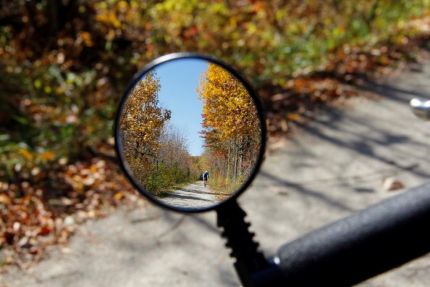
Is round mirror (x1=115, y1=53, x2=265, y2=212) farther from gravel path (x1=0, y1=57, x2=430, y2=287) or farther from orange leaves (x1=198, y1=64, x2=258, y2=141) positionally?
gravel path (x1=0, y1=57, x2=430, y2=287)

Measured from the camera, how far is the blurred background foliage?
5.04 meters

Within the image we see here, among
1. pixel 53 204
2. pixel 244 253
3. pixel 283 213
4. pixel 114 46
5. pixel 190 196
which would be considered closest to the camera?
pixel 244 253

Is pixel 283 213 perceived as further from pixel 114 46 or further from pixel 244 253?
pixel 244 253

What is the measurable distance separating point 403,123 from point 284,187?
125 cm

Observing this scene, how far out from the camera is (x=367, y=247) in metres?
1.19

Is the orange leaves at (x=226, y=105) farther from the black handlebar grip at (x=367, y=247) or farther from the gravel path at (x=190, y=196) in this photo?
the black handlebar grip at (x=367, y=247)

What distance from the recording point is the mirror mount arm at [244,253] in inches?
49.2

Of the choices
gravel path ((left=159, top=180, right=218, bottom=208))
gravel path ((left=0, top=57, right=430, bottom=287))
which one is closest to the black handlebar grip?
gravel path ((left=159, top=180, right=218, bottom=208))

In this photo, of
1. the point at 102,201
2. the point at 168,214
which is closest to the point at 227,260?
the point at 168,214

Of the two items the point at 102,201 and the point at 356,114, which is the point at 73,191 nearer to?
the point at 102,201

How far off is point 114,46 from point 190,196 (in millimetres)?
4992

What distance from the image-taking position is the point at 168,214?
4418 millimetres

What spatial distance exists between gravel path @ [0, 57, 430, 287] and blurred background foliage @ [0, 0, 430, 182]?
78cm

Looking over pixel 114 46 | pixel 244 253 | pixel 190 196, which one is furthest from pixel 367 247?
pixel 114 46
